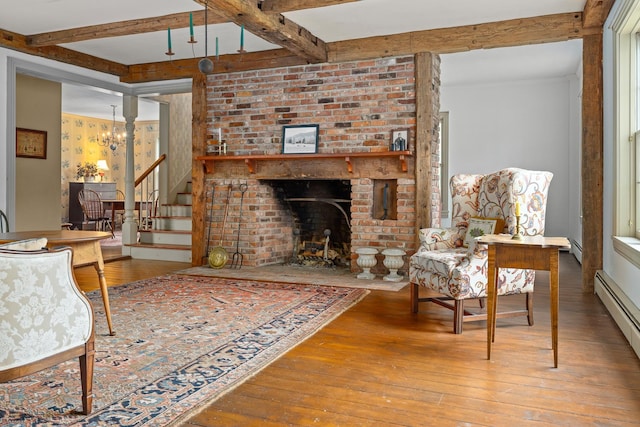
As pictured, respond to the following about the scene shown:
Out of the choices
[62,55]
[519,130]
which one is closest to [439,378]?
[62,55]

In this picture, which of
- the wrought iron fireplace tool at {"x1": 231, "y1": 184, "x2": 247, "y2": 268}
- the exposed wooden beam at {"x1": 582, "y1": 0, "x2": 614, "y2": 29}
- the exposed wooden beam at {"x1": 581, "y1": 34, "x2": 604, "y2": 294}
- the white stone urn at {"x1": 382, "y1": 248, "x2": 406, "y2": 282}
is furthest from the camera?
the wrought iron fireplace tool at {"x1": 231, "y1": 184, "x2": 247, "y2": 268}

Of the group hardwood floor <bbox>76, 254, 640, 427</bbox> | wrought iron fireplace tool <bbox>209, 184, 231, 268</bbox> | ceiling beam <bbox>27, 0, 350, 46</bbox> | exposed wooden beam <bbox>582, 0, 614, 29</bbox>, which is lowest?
hardwood floor <bbox>76, 254, 640, 427</bbox>

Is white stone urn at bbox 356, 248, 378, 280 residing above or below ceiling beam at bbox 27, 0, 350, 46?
below

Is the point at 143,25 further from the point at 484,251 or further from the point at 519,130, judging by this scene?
the point at 519,130

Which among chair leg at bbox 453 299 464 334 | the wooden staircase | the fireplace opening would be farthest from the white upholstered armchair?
the wooden staircase

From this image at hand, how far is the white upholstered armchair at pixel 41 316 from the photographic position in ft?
5.96

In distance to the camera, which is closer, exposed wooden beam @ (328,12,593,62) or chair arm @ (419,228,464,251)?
chair arm @ (419,228,464,251)

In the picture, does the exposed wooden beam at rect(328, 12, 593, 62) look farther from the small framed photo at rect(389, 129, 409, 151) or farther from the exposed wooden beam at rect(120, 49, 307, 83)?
the small framed photo at rect(389, 129, 409, 151)

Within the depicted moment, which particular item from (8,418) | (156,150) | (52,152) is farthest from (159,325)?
(156,150)

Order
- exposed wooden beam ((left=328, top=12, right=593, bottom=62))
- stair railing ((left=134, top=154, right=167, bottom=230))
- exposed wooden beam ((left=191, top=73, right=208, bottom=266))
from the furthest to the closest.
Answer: stair railing ((left=134, top=154, right=167, bottom=230))
exposed wooden beam ((left=191, top=73, right=208, bottom=266))
exposed wooden beam ((left=328, top=12, right=593, bottom=62))

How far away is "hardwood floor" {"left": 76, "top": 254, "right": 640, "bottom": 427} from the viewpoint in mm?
2094

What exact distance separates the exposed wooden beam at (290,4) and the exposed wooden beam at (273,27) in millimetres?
74

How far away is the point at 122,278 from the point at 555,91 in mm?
6594

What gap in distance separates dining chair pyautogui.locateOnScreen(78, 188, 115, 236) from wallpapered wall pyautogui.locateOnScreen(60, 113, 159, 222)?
2.41 ft
